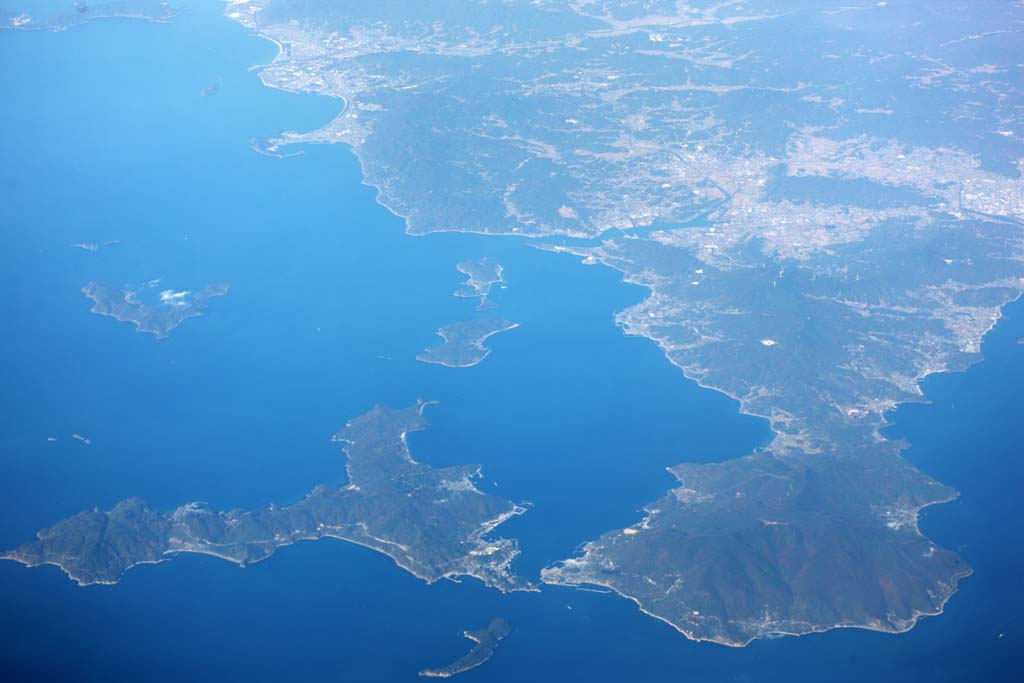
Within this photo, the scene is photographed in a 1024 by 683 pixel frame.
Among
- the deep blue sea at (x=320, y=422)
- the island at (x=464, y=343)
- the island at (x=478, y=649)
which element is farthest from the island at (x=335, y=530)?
the island at (x=464, y=343)

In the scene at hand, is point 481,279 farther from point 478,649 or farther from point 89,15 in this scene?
point 89,15

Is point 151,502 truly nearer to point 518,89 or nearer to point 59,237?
point 59,237

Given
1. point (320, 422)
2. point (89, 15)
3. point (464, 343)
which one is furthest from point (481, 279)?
point (89, 15)

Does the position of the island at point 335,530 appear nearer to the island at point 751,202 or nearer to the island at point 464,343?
the island at point 751,202

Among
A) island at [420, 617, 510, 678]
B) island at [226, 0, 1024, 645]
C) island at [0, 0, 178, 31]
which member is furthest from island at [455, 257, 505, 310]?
island at [0, 0, 178, 31]

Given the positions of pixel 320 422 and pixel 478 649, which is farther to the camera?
pixel 320 422

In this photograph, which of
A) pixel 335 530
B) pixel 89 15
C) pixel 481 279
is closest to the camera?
pixel 335 530

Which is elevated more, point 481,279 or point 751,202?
point 751,202
